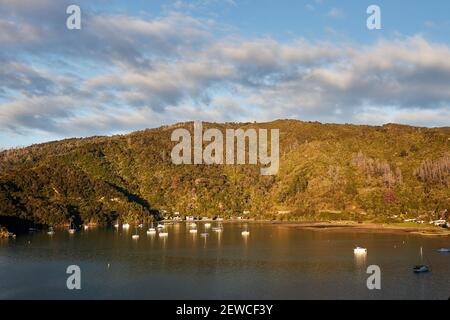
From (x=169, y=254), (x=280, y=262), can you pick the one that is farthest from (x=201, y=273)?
(x=169, y=254)

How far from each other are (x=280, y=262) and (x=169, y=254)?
28832 millimetres

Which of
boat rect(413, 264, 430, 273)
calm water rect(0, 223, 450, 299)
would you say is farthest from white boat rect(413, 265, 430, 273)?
calm water rect(0, 223, 450, 299)

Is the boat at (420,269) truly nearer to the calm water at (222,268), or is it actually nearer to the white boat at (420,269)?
the white boat at (420,269)

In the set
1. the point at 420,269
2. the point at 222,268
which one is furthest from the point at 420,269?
the point at 222,268

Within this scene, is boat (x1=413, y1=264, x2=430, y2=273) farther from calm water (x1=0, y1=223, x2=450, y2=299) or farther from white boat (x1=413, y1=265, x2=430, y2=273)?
calm water (x1=0, y1=223, x2=450, y2=299)

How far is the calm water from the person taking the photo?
72875mm

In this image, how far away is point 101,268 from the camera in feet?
312

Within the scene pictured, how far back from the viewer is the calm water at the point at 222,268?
72.9m

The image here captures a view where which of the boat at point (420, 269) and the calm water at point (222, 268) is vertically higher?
the boat at point (420, 269)

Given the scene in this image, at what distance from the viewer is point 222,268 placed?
94.7 metres

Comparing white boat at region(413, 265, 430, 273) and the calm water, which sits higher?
white boat at region(413, 265, 430, 273)

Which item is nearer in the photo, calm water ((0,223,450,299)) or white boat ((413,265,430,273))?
calm water ((0,223,450,299))

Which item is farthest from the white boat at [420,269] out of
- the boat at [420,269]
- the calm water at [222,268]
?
→ the calm water at [222,268]
